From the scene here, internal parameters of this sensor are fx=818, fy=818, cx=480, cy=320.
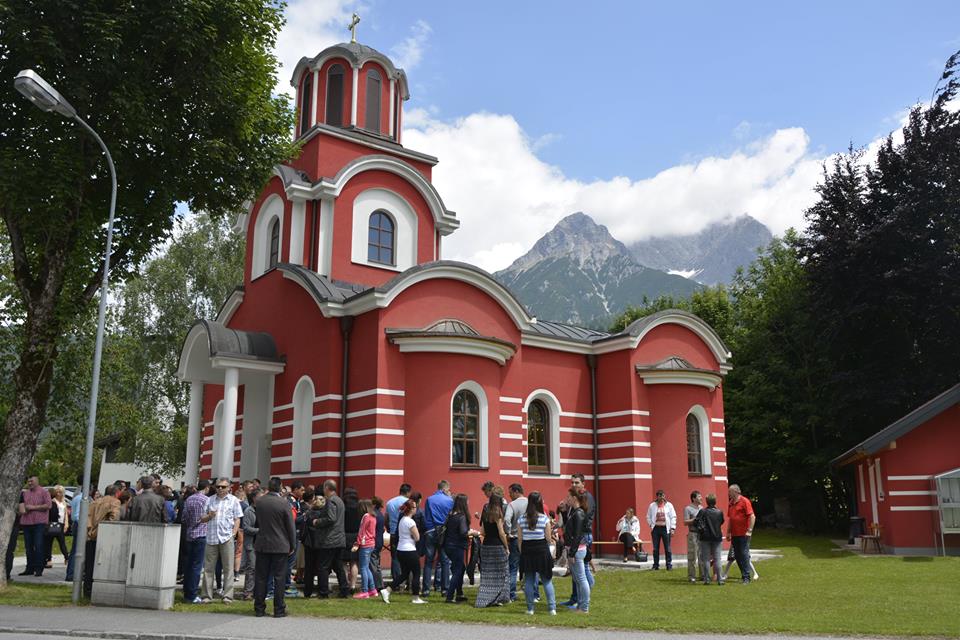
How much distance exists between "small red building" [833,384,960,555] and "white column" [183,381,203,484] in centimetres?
1701

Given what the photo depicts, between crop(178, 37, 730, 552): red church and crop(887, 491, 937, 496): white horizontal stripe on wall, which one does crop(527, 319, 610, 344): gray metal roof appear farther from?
crop(887, 491, 937, 496): white horizontal stripe on wall

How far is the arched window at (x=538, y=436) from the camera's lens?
2103 cm

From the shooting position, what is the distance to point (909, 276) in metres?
26.7

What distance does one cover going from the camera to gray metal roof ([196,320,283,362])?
18594 mm

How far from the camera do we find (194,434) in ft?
68.8

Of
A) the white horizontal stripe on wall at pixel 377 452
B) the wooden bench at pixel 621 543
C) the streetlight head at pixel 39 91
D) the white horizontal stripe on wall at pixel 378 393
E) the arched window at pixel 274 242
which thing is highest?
the arched window at pixel 274 242

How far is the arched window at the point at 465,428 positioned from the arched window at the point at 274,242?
22.8 ft

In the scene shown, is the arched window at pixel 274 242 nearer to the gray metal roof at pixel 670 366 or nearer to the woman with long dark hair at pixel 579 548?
the gray metal roof at pixel 670 366

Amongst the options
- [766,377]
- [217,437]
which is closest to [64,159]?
[217,437]

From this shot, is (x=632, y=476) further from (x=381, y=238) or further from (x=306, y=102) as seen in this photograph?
(x=306, y=102)

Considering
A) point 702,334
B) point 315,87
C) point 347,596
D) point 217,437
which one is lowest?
point 347,596

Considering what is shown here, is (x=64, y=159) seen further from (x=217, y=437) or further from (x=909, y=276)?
(x=909, y=276)

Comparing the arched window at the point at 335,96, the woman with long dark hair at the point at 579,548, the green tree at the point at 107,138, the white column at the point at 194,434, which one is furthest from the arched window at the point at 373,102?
the woman with long dark hair at the point at 579,548

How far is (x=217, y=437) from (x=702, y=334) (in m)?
13.7
